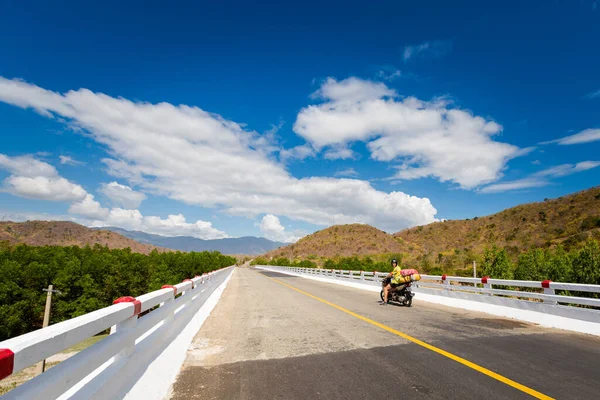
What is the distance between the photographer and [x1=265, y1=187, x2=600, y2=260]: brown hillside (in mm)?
55519

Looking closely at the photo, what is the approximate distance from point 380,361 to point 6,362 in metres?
4.96

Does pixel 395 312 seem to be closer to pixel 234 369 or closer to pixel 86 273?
pixel 234 369

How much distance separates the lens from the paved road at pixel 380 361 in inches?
170

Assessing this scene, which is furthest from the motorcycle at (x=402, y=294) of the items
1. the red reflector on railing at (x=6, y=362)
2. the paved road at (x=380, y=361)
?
the red reflector on railing at (x=6, y=362)

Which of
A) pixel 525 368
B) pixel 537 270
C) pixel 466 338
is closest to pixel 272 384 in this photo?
pixel 525 368

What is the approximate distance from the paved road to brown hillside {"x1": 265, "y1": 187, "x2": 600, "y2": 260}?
164 ft

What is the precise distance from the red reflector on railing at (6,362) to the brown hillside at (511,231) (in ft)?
190

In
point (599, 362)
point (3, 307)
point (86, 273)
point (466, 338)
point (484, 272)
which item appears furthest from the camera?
point (86, 273)

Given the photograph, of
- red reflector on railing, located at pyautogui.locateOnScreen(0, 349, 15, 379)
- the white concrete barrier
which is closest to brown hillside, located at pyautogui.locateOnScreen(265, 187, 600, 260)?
the white concrete barrier

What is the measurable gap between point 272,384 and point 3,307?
62.3 metres

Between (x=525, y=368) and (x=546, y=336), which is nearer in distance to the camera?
(x=525, y=368)

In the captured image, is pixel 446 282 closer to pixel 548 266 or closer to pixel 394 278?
pixel 394 278

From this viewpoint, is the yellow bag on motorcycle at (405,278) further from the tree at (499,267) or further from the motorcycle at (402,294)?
the tree at (499,267)

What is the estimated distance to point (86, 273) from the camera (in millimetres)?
68125
